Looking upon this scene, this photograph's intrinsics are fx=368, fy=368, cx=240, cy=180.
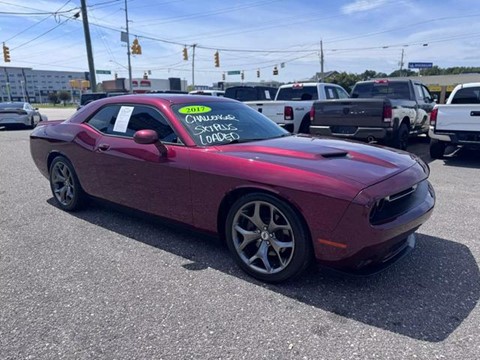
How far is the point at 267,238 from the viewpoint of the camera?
290 cm

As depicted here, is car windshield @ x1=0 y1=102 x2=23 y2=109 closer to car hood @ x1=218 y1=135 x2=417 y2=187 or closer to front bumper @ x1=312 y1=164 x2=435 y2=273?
car hood @ x1=218 y1=135 x2=417 y2=187

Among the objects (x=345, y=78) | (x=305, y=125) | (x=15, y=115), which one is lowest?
(x=305, y=125)

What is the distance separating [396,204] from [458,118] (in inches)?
236

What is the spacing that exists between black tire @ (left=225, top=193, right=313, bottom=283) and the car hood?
1.15 ft

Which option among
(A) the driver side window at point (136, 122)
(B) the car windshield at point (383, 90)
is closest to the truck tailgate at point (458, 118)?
(B) the car windshield at point (383, 90)

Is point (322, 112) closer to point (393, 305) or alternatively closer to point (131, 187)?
point (131, 187)

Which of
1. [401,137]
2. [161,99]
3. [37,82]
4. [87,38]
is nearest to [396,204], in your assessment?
[161,99]

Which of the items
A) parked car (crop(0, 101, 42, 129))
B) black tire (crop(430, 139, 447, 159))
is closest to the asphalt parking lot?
black tire (crop(430, 139, 447, 159))

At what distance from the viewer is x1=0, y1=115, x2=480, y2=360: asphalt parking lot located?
Answer: 220 centimetres

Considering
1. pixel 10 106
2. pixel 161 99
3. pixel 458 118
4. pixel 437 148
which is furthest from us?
pixel 10 106

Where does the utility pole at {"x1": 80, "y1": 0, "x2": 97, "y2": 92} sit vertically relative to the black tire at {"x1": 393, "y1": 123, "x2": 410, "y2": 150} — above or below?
above

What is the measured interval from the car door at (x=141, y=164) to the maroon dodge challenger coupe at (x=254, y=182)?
0.01 metres

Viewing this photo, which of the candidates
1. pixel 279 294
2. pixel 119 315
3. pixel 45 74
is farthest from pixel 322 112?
pixel 45 74

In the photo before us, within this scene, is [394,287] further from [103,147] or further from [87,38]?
[87,38]
